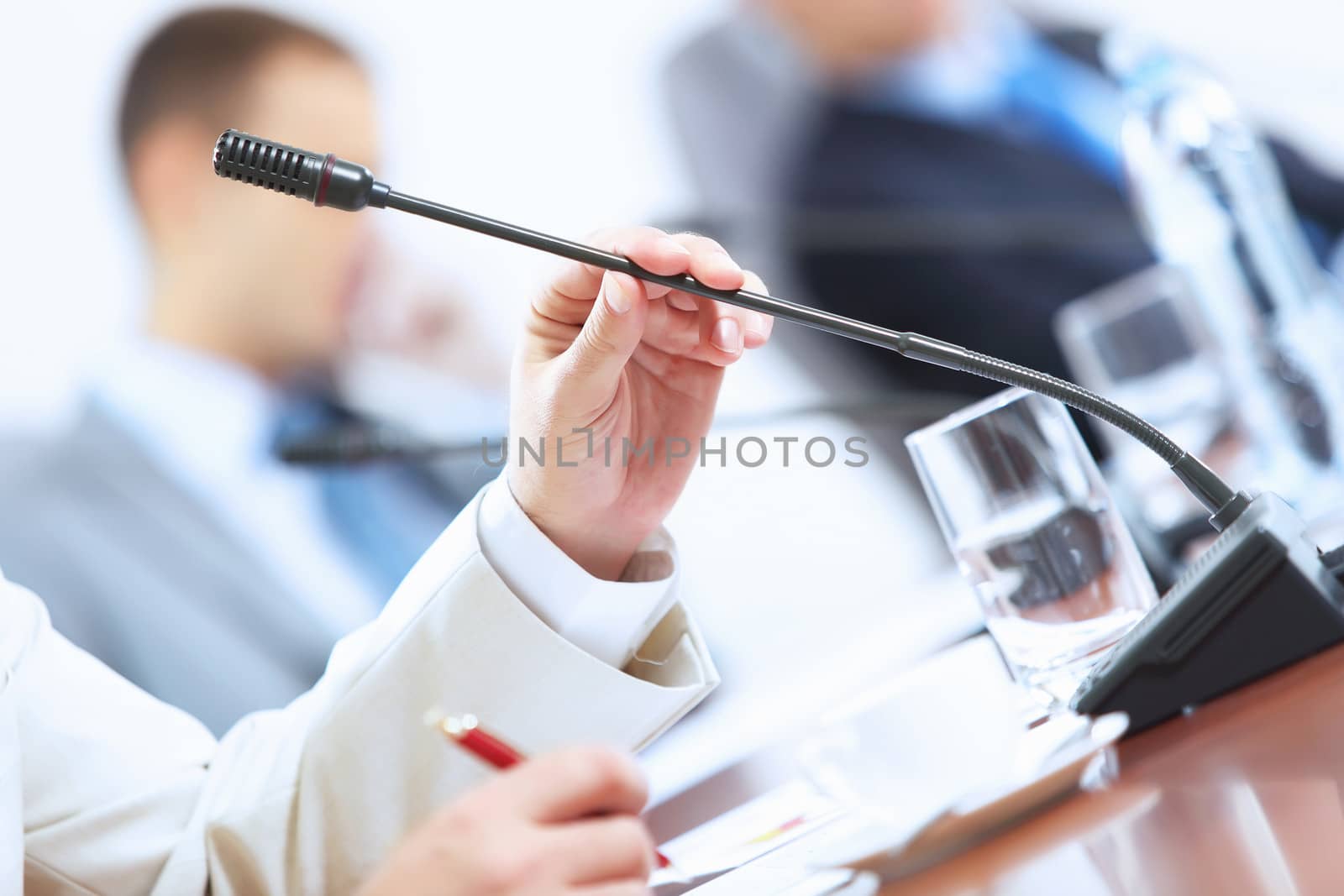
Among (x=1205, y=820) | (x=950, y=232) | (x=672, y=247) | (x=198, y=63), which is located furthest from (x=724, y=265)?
(x=950, y=232)

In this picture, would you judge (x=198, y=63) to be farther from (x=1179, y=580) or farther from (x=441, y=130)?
(x=1179, y=580)

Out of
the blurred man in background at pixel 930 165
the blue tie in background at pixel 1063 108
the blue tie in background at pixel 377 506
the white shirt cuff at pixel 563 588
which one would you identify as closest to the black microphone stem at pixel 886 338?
the white shirt cuff at pixel 563 588

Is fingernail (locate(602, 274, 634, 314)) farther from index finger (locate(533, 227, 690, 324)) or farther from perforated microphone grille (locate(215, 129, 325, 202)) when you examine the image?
perforated microphone grille (locate(215, 129, 325, 202))

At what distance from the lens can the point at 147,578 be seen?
3.41 feet

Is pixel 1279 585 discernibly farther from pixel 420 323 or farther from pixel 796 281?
pixel 796 281

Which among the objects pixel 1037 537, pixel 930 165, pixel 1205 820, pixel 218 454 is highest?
pixel 930 165

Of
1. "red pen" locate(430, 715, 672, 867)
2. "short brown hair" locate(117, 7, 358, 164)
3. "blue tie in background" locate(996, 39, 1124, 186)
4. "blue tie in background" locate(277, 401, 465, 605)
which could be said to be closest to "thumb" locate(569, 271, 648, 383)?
"red pen" locate(430, 715, 672, 867)

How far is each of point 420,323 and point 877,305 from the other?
808mm

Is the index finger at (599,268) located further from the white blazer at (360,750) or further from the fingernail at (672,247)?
the white blazer at (360,750)

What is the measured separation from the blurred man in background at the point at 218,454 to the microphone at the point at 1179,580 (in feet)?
2.30

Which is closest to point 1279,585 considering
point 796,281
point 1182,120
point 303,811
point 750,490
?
point 303,811

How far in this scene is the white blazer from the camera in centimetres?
56

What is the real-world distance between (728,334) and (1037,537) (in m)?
0.18

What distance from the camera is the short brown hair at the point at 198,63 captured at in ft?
3.62
